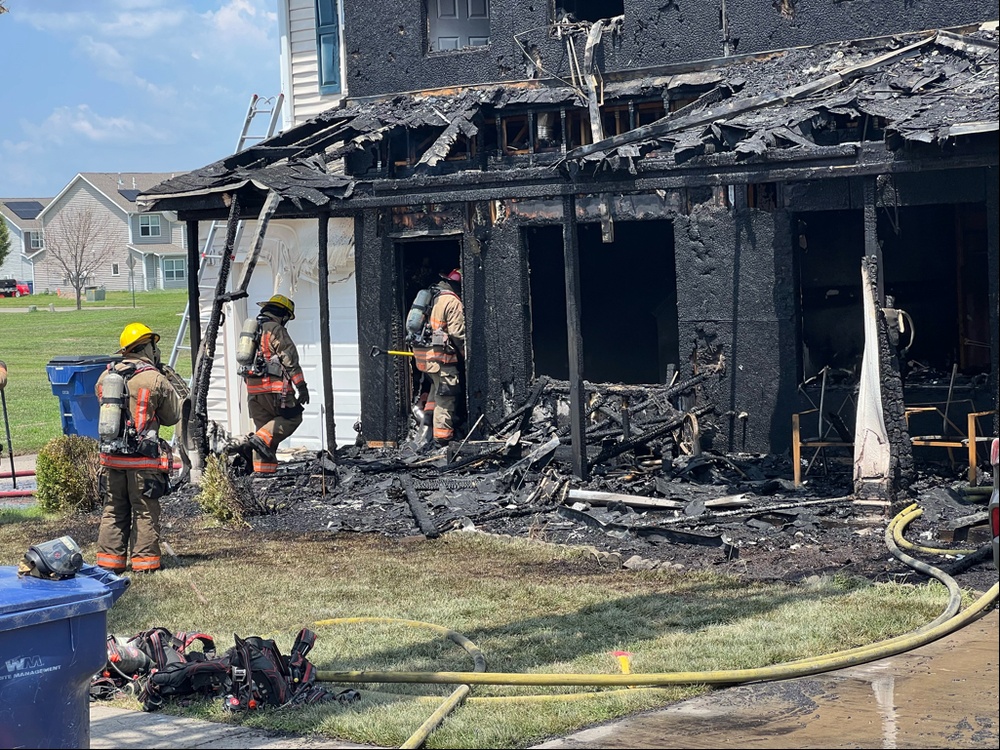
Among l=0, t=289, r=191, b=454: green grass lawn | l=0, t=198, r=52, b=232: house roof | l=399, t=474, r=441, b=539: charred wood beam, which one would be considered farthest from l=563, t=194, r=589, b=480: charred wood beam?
l=0, t=198, r=52, b=232: house roof

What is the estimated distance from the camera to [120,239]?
8325 centimetres

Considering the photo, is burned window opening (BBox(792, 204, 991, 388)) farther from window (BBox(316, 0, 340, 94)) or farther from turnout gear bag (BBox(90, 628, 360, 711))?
turnout gear bag (BBox(90, 628, 360, 711))

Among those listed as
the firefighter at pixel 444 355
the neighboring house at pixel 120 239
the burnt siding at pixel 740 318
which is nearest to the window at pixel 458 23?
the firefighter at pixel 444 355

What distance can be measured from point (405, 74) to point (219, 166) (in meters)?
2.98

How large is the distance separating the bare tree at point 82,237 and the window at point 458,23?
197 ft

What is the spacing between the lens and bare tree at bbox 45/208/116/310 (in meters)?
76.6

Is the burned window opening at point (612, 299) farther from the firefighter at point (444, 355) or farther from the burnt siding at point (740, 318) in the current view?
the burnt siding at point (740, 318)

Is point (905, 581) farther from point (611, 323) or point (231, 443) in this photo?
point (611, 323)

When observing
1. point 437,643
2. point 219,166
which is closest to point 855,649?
point 437,643

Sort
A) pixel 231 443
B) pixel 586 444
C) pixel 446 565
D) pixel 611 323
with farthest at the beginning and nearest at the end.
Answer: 1. pixel 611 323
2. pixel 231 443
3. pixel 586 444
4. pixel 446 565

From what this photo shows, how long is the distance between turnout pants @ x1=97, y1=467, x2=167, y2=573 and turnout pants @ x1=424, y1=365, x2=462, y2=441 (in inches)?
220

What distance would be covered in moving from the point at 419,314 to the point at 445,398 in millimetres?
1031

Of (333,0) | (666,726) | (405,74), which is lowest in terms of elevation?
(666,726)

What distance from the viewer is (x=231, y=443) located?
15039mm
